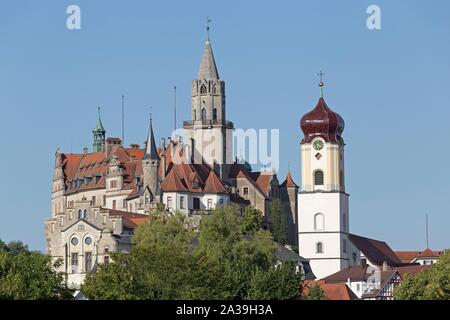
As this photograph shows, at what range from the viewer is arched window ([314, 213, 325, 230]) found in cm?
14500

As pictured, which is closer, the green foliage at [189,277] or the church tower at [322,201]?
the green foliage at [189,277]

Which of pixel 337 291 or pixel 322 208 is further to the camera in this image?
pixel 322 208

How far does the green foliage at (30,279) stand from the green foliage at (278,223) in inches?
2567

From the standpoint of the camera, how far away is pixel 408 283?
96.1 m

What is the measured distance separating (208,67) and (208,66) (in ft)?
0.54

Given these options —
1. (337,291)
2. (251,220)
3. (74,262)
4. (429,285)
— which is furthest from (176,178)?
(429,285)

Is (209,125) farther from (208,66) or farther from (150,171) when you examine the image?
(150,171)

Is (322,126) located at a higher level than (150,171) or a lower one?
higher

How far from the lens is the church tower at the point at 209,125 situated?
159500mm

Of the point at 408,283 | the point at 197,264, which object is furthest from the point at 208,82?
the point at 197,264

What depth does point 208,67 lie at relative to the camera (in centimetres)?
16362

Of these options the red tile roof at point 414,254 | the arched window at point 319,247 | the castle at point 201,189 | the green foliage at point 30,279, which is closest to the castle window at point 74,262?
the castle at point 201,189

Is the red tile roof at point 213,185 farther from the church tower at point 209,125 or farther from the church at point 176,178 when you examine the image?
the church tower at point 209,125
